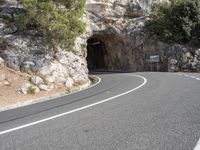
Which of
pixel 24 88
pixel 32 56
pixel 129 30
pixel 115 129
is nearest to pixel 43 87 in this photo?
pixel 24 88

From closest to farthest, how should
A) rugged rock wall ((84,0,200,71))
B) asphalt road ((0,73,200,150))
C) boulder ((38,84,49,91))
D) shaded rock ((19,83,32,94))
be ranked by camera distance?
asphalt road ((0,73,200,150))
shaded rock ((19,83,32,94))
boulder ((38,84,49,91))
rugged rock wall ((84,0,200,71))

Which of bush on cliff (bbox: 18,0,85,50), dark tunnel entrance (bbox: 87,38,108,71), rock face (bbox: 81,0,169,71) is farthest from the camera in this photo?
dark tunnel entrance (bbox: 87,38,108,71)

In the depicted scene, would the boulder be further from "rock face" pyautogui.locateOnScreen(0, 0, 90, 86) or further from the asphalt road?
the asphalt road

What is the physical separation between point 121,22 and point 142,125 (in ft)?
116

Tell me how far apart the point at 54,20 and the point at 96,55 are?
33366 millimetres

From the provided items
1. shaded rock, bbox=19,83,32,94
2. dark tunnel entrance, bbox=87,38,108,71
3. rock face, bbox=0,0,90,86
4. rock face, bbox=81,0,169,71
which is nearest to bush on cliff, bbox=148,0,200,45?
rock face, bbox=81,0,169,71

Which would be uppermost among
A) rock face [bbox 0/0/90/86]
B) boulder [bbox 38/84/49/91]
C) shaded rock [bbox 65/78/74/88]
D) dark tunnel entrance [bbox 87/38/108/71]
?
rock face [bbox 0/0/90/86]

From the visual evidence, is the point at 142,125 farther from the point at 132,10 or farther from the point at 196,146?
the point at 132,10

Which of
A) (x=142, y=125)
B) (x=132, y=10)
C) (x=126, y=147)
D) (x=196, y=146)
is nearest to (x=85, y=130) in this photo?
(x=142, y=125)

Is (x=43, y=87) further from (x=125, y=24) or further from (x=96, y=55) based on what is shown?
(x=96, y=55)

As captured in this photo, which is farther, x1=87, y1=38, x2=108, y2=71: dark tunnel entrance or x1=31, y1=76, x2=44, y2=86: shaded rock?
x1=87, y1=38, x2=108, y2=71: dark tunnel entrance

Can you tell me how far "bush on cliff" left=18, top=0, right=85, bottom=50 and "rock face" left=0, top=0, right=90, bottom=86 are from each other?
67 cm

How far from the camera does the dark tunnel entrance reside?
51.7 metres

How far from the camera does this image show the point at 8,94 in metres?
17.6
